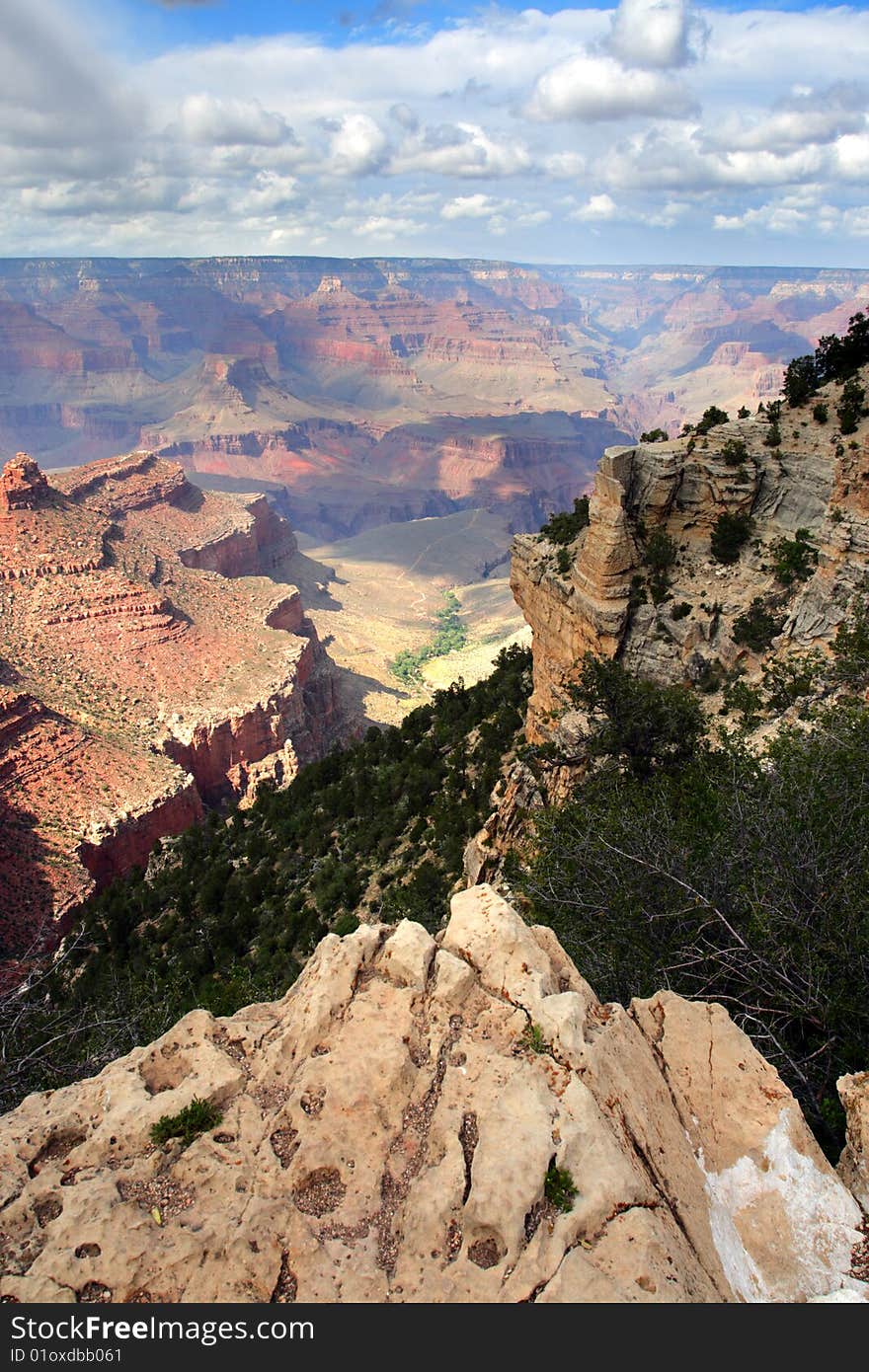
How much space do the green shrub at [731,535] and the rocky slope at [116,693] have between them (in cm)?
2766

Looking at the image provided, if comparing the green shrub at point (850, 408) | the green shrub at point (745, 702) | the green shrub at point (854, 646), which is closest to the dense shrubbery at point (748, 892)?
the green shrub at point (854, 646)

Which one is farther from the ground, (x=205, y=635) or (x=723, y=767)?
(x=723, y=767)

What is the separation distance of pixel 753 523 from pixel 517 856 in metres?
13.0

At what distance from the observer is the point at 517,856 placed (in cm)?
2009

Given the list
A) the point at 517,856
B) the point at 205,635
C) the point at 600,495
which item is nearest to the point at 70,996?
the point at 517,856

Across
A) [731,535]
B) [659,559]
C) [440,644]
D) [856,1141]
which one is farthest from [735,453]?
[440,644]

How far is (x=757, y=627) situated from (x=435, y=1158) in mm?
18737

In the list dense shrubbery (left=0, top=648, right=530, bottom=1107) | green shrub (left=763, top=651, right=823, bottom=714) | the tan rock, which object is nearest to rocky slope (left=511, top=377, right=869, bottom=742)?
green shrub (left=763, top=651, right=823, bottom=714)

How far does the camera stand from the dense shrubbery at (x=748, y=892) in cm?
1154

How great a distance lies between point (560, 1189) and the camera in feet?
23.8

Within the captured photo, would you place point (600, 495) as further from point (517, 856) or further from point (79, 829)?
point (79, 829)

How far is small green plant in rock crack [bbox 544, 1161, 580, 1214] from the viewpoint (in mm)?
7152

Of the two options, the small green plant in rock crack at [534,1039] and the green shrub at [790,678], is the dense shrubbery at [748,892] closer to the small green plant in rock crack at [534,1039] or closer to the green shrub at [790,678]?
the green shrub at [790,678]

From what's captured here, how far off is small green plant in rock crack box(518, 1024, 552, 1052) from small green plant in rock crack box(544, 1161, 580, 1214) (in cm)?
142
